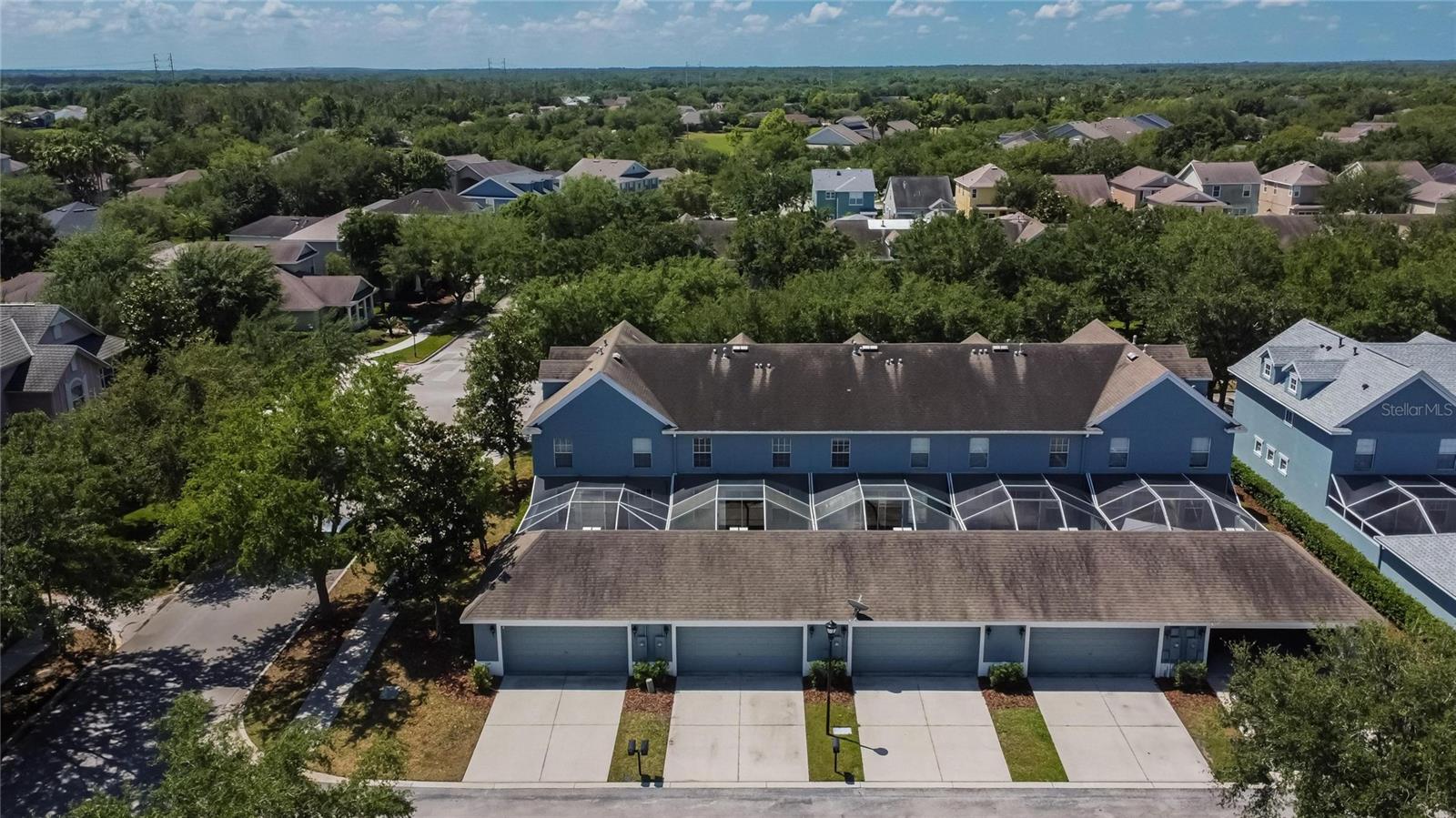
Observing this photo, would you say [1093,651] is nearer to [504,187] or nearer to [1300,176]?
[1300,176]

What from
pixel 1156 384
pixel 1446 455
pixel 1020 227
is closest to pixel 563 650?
pixel 1156 384

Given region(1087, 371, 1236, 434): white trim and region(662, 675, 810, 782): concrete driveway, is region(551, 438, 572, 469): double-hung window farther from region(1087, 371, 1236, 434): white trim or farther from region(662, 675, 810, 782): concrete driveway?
region(1087, 371, 1236, 434): white trim

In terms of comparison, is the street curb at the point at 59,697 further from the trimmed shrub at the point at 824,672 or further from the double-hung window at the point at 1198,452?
the double-hung window at the point at 1198,452

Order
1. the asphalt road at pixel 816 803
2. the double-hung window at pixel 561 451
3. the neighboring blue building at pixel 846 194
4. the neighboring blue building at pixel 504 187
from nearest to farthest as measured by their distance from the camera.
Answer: the asphalt road at pixel 816 803 < the double-hung window at pixel 561 451 < the neighboring blue building at pixel 846 194 < the neighboring blue building at pixel 504 187

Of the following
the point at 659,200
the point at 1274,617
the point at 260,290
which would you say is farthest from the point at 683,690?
the point at 659,200

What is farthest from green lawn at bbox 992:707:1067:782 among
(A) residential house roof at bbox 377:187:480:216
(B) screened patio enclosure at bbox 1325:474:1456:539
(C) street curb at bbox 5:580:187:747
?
(A) residential house roof at bbox 377:187:480:216

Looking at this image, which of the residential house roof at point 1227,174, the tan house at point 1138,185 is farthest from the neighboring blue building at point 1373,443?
the residential house roof at point 1227,174
